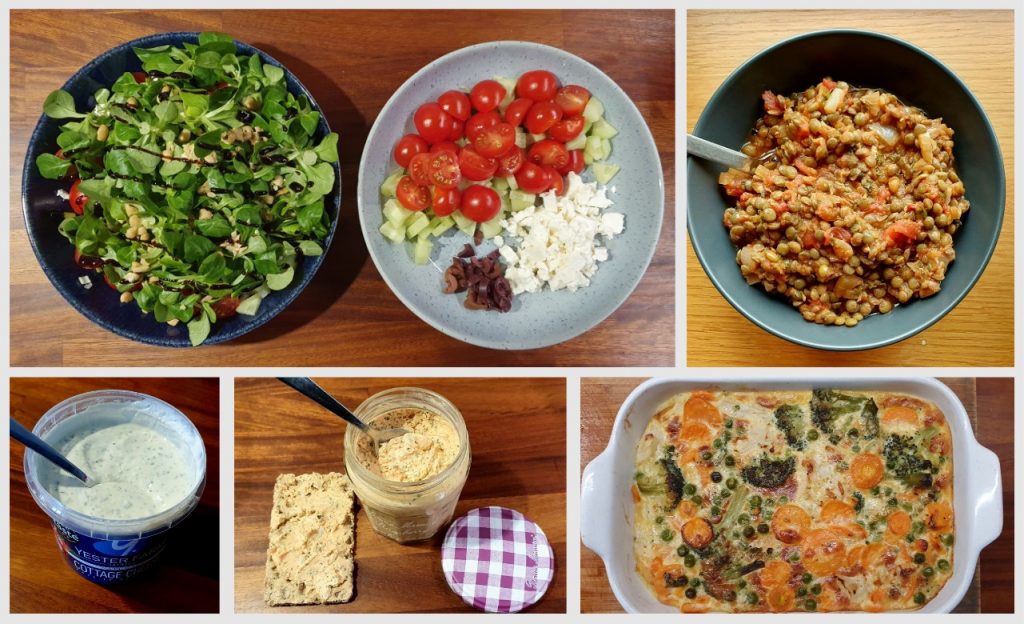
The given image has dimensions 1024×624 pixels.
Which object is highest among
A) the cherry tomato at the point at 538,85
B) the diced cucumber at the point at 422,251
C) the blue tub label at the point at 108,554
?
the cherry tomato at the point at 538,85

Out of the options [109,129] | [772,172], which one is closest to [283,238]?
[109,129]

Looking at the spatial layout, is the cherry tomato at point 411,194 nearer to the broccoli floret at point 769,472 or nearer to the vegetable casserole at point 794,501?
the vegetable casserole at point 794,501

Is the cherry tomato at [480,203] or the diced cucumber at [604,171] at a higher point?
the diced cucumber at [604,171]

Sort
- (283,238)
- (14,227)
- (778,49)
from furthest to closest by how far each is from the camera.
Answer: (14,227), (283,238), (778,49)

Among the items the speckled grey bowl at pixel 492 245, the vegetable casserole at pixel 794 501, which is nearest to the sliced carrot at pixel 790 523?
the vegetable casserole at pixel 794 501

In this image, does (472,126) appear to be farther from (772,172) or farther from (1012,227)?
(1012,227)

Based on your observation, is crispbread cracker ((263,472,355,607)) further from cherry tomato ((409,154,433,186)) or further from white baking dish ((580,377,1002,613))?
cherry tomato ((409,154,433,186))

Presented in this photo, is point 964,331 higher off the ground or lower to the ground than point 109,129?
lower
